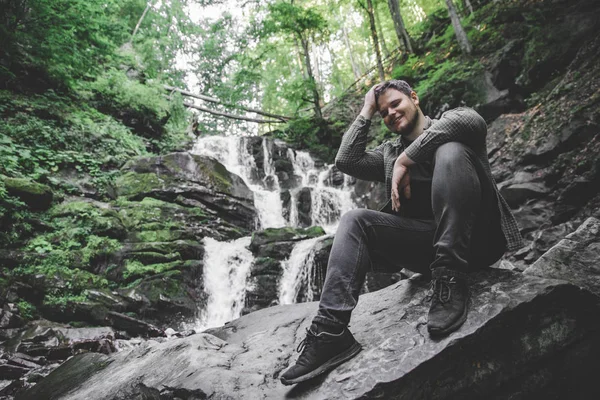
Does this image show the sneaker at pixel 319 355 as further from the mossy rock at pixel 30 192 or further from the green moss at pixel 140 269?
the mossy rock at pixel 30 192

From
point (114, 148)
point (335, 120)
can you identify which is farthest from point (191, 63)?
point (114, 148)

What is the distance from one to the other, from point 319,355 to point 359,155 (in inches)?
58.2

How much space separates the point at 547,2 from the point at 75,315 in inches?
573

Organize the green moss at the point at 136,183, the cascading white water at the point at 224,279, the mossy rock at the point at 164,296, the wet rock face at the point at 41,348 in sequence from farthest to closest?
1. the green moss at the point at 136,183
2. the cascading white water at the point at 224,279
3. the mossy rock at the point at 164,296
4. the wet rock face at the point at 41,348

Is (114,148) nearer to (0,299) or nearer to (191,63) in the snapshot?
(0,299)

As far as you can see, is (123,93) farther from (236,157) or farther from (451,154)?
(451,154)

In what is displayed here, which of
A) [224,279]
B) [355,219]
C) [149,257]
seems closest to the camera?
[355,219]

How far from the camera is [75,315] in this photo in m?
6.15

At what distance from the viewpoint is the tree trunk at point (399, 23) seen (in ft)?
48.0

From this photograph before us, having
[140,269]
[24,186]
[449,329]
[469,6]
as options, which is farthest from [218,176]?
[469,6]

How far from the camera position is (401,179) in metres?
2.14

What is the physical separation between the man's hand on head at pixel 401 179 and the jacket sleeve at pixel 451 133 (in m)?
0.06

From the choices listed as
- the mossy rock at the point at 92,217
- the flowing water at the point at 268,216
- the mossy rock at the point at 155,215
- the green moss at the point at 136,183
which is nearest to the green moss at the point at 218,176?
the flowing water at the point at 268,216

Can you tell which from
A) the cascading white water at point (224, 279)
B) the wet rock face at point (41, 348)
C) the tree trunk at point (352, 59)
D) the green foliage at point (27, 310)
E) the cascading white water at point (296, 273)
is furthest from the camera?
the tree trunk at point (352, 59)
